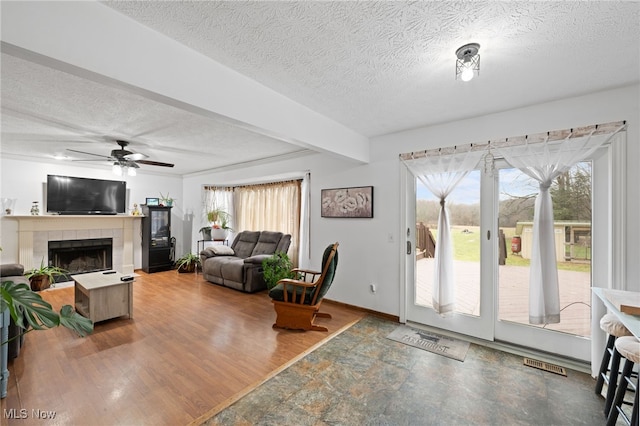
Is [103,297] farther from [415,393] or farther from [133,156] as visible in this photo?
[415,393]

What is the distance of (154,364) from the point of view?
7.86ft

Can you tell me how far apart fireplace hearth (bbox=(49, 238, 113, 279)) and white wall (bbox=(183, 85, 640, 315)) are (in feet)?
13.2

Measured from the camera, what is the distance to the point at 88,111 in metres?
2.77

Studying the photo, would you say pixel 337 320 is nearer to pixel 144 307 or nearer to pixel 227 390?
pixel 227 390

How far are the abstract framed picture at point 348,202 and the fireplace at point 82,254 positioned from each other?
16.4 ft

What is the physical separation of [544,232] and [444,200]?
946 mm

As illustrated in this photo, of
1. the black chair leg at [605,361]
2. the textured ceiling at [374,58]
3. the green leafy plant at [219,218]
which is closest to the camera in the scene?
the textured ceiling at [374,58]

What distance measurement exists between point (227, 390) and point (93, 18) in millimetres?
2520

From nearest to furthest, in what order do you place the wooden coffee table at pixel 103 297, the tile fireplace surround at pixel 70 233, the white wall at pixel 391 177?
the white wall at pixel 391 177
the wooden coffee table at pixel 103 297
the tile fireplace surround at pixel 70 233

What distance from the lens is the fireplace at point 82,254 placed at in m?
5.28

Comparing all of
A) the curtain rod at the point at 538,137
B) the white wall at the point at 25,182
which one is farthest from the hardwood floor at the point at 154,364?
the white wall at the point at 25,182

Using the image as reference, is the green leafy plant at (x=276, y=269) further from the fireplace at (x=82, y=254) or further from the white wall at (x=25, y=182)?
the white wall at (x=25, y=182)

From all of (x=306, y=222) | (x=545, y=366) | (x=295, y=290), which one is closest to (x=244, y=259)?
(x=306, y=222)

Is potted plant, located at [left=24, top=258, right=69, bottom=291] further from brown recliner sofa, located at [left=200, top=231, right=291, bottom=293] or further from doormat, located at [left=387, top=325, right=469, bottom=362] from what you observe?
doormat, located at [left=387, top=325, right=469, bottom=362]
